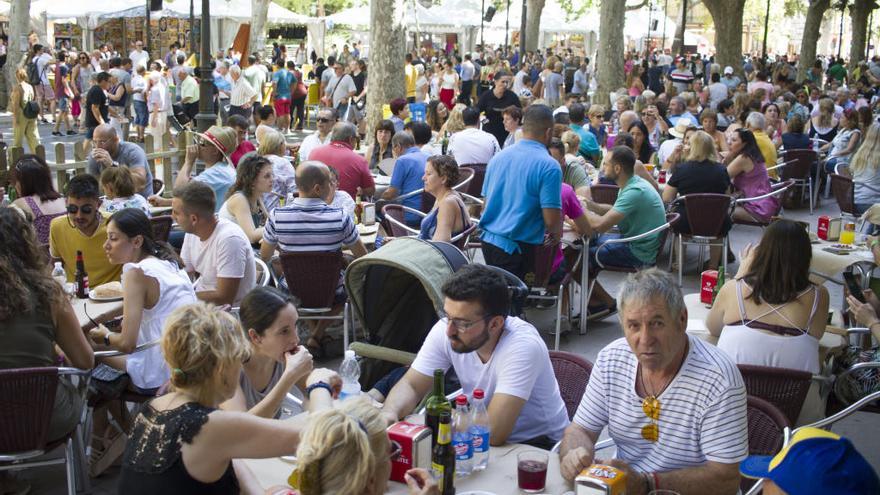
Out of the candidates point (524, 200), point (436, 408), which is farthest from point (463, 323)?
point (524, 200)

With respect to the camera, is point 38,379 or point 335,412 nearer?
point 335,412

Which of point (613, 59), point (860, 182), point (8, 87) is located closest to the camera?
point (860, 182)

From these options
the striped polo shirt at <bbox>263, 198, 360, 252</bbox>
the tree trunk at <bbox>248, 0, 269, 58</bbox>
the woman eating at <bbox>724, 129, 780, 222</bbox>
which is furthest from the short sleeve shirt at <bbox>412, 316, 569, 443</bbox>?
the tree trunk at <bbox>248, 0, 269, 58</bbox>

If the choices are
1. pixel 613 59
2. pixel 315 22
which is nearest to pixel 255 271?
pixel 613 59

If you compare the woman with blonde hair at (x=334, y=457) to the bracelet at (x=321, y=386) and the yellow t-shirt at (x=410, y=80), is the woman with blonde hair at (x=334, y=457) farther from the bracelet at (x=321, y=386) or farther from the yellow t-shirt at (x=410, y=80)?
the yellow t-shirt at (x=410, y=80)

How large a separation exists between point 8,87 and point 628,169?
2183 cm

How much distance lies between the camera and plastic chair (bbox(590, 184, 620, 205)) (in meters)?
9.25

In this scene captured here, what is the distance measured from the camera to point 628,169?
7.87 meters

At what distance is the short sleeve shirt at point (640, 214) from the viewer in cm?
779

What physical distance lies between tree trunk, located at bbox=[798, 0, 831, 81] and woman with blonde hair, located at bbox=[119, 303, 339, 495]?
105 ft

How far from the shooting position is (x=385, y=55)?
1808 centimetres

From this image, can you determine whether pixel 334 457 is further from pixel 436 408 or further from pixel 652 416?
pixel 652 416

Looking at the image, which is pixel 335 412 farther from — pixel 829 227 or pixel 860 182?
pixel 860 182

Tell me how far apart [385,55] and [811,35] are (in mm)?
20943
